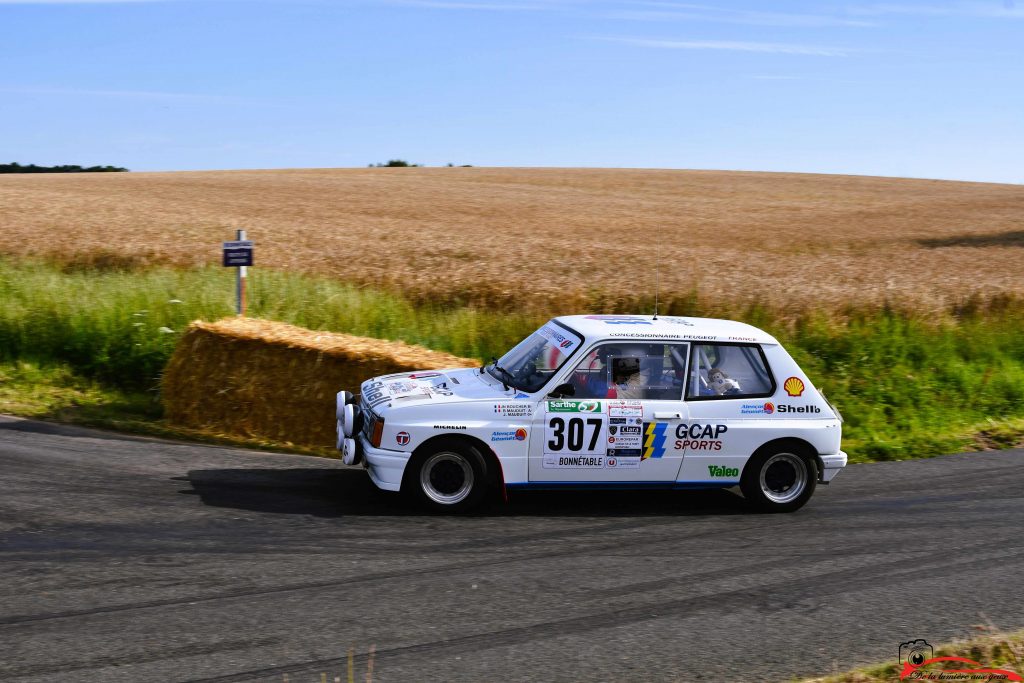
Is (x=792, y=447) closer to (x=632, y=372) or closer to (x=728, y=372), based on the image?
(x=728, y=372)

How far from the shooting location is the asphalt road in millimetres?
5277

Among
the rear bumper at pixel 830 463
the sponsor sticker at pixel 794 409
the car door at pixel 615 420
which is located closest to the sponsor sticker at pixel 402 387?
the car door at pixel 615 420

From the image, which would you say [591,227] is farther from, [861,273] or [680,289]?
[680,289]

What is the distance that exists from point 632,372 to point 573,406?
60 centimetres

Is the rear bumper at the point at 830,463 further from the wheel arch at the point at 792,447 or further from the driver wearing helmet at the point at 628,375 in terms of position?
the driver wearing helmet at the point at 628,375

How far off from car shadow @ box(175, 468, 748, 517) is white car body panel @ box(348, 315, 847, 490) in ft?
0.86

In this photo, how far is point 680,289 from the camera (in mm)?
18047

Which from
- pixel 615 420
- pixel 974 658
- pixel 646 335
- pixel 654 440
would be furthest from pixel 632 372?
pixel 974 658

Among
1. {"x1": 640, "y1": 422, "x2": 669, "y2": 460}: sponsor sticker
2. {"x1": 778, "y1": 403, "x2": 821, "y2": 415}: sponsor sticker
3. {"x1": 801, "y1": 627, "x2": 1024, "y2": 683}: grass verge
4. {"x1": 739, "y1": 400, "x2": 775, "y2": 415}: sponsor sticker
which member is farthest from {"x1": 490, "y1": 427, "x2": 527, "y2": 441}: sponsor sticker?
{"x1": 801, "y1": 627, "x2": 1024, "y2": 683}: grass verge

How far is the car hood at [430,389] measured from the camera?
8.14m

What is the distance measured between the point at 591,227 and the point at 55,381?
22.5 m

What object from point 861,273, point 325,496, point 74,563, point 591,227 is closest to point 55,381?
point 325,496

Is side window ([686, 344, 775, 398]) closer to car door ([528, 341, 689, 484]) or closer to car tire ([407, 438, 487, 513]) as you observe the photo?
car door ([528, 341, 689, 484])

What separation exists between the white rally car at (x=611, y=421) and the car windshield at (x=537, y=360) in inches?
0.7
